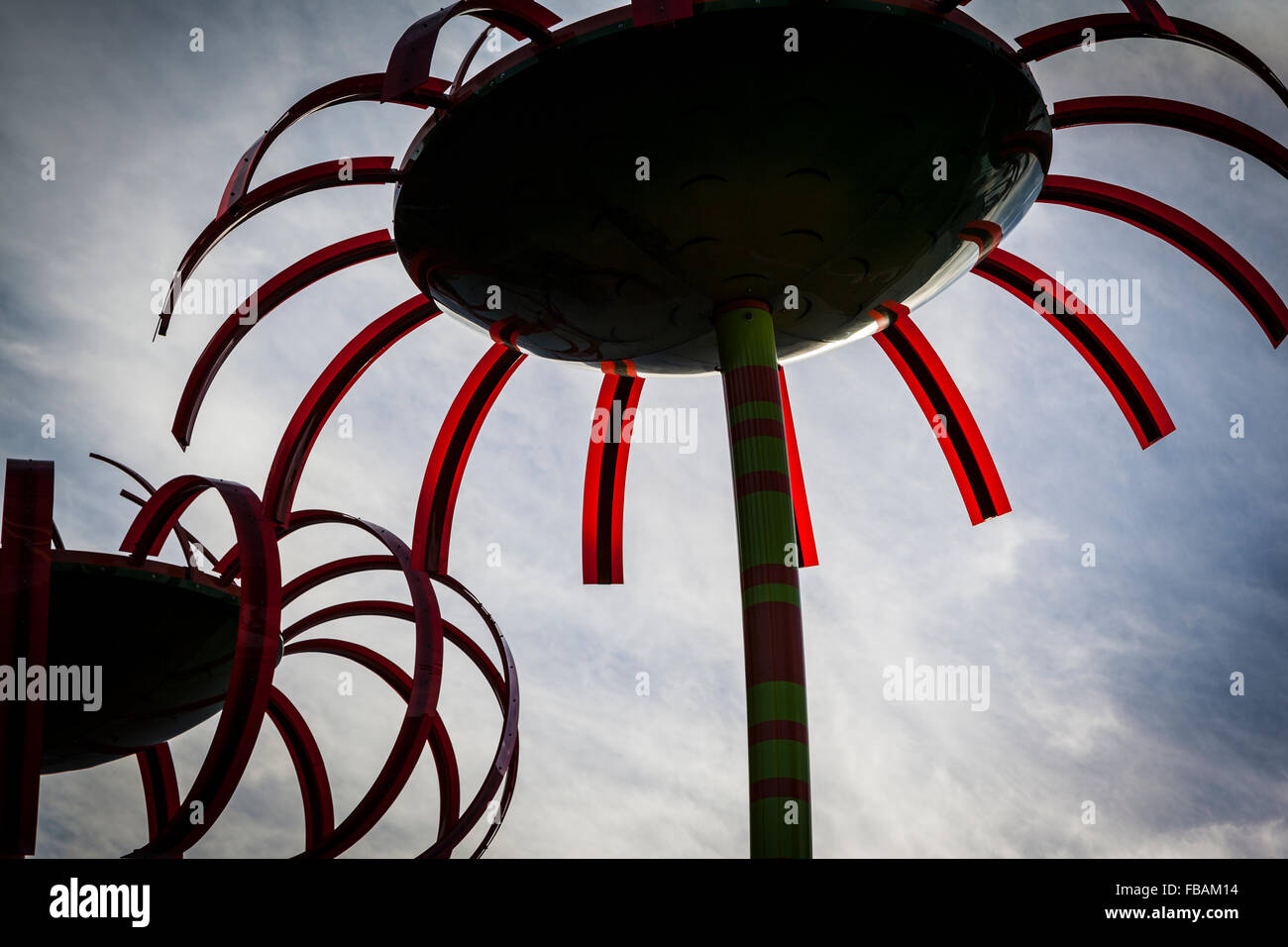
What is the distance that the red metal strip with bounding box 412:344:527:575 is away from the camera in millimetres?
16031

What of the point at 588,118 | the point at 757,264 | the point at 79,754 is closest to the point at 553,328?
the point at 757,264

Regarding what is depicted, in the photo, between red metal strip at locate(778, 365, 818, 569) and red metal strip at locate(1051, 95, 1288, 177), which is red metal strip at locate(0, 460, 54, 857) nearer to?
red metal strip at locate(778, 365, 818, 569)

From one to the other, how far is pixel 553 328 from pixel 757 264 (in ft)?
8.59

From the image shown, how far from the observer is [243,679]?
12523 millimetres

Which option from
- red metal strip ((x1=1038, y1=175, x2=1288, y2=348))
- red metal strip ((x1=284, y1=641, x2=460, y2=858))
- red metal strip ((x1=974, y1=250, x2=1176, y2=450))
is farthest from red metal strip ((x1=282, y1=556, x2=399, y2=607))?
red metal strip ((x1=1038, y1=175, x2=1288, y2=348))

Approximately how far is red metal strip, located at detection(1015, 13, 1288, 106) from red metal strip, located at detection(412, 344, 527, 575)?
833 centimetres

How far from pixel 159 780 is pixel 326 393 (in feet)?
45.1

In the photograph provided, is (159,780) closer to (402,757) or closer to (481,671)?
(481,671)

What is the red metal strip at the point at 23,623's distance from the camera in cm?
1196

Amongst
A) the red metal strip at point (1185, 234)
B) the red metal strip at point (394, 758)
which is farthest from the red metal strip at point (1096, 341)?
the red metal strip at point (394, 758)
